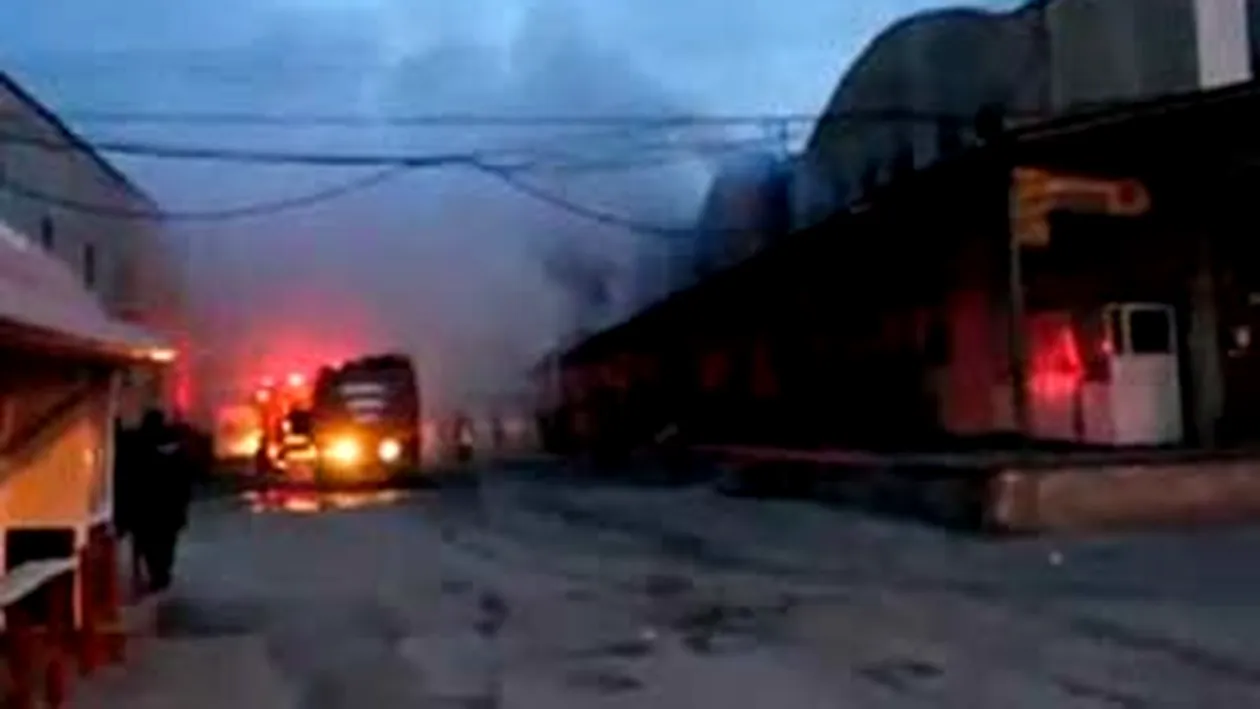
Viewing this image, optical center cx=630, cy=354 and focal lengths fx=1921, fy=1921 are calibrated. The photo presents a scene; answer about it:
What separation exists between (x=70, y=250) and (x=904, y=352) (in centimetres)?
1787

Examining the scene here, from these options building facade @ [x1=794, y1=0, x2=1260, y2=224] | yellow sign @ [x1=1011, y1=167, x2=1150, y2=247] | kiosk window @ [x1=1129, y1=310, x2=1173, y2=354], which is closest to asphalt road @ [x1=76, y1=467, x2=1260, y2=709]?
yellow sign @ [x1=1011, y1=167, x2=1150, y2=247]

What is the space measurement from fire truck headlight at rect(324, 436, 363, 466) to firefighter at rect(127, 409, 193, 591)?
25.3m

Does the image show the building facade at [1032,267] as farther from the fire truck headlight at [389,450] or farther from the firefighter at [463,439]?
the firefighter at [463,439]

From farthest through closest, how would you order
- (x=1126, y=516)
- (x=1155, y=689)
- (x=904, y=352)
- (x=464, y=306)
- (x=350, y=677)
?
1. (x=464, y=306)
2. (x=904, y=352)
3. (x=1126, y=516)
4. (x=350, y=677)
5. (x=1155, y=689)

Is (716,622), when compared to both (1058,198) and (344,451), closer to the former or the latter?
(1058,198)

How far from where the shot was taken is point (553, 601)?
15055 millimetres

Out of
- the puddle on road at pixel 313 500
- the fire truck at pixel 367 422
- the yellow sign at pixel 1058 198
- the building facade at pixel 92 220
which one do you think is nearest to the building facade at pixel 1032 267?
the yellow sign at pixel 1058 198

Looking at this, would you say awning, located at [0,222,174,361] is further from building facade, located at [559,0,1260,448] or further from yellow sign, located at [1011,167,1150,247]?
building facade, located at [559,0,1260,448]

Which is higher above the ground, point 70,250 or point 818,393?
point 70,250

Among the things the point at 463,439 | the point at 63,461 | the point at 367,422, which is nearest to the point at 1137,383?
the point at 63,461

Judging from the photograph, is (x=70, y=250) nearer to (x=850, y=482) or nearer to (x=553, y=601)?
(x=850, y=482)

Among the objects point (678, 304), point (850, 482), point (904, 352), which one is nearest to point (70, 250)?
point (678, 304)

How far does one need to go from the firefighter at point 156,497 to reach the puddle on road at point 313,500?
12.5 m

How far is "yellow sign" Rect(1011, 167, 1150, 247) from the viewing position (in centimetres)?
2116
